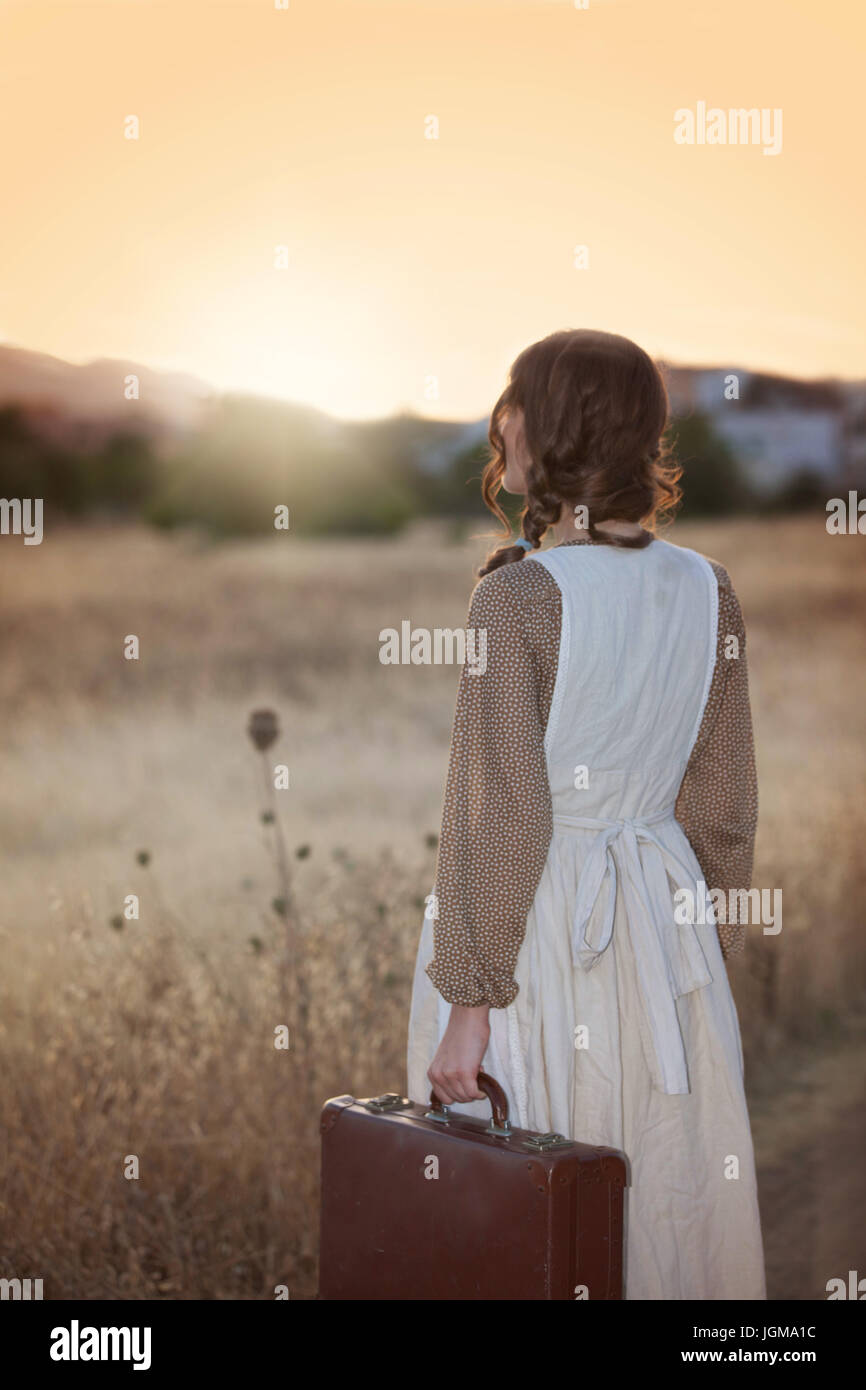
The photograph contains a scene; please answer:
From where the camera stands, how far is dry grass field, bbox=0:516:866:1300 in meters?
2.37

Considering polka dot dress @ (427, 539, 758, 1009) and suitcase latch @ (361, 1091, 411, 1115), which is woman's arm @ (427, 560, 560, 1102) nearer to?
polka dot dress @ (427, 539, 758, 1009)

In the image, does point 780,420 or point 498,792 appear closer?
point 498,792

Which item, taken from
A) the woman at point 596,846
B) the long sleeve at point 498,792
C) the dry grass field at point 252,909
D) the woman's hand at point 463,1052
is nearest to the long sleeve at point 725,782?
the woman at point 596,846

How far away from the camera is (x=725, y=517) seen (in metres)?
8.12

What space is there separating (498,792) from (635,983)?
0.95 ft

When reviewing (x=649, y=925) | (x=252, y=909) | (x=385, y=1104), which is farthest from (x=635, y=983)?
(x=252, y=909)

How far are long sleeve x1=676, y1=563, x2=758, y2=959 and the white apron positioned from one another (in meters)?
0.06

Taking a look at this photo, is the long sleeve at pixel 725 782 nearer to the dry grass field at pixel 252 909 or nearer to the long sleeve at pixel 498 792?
the long sleeve at pixel 498 792

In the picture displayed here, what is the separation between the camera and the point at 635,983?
1.47 metres

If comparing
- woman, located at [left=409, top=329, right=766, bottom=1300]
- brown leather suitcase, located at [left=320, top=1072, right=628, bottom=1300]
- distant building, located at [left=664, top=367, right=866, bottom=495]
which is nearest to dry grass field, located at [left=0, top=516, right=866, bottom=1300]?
distant building, located at [left=664, top=367, right=866, bottom=495]

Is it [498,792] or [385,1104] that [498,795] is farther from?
[385,1104]

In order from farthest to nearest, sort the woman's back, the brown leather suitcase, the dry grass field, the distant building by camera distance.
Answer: the distant building, the dry grass field, the woman's back, the brown leather suitcase

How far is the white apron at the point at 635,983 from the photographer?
143 cm
